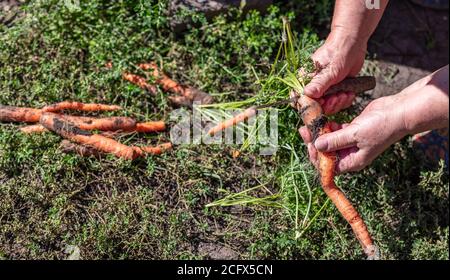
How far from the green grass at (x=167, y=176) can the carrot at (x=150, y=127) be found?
6cm

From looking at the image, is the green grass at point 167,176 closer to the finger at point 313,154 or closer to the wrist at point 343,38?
the finger at point 313,154

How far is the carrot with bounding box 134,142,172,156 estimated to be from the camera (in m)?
3.61

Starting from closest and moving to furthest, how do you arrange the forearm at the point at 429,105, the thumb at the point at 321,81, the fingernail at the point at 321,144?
the forearm at the point at 429,105, the fingernail at the point at 321,144, the thumb at the point at 321,81

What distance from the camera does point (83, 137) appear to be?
3.53 metres

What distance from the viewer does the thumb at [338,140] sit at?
3.22 meters

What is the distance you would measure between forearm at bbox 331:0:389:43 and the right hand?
0.01m

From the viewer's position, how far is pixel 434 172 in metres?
3.88

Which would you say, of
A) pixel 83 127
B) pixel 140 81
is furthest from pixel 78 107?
pixel 140 81

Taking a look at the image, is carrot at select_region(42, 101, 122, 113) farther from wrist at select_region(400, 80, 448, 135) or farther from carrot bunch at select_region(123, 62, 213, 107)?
wrist at select_region(400, 80, 448, 135)

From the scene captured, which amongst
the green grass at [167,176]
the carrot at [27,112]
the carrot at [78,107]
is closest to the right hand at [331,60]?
the green grass at [167,176]

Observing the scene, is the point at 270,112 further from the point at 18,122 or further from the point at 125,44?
the point at 18,122

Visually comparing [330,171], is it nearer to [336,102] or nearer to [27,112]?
[336,102]

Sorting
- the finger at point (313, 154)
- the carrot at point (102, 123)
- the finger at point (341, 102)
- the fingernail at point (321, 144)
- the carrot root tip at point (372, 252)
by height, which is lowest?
the carrot root tip at point (372, 252)

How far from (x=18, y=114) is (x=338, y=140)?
1.68 m
